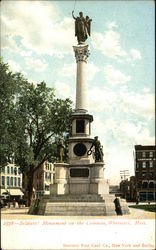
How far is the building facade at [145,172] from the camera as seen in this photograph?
8181 cm

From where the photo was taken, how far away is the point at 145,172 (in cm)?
8225

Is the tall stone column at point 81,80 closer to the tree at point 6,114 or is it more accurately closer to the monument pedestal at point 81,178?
the monument pedestal at point 81,178

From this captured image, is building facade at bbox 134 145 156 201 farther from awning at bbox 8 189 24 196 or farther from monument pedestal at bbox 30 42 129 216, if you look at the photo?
monument pedestal at bbox 30 42 129 216

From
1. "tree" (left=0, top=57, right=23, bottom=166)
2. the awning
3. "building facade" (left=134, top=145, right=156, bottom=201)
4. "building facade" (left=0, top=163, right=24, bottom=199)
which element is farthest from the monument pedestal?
"building facade" (left=134, top=145, right=156, bottom=201)

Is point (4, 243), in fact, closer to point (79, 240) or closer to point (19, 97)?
point (79, 240)

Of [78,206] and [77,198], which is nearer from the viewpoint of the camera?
[78,206]

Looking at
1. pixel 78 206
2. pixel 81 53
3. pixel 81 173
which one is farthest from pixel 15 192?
pixel 78 206

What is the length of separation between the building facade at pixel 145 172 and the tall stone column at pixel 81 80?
183 feet

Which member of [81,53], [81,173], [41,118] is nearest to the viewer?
[81,173]

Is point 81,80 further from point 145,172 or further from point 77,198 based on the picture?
point 145,172

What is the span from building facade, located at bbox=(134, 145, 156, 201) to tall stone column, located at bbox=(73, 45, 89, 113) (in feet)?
183

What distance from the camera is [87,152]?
27016 millimetres

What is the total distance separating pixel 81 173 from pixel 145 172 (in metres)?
58.2

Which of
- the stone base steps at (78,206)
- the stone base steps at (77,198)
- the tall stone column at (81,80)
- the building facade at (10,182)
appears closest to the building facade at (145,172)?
the building facade at (10,182)
